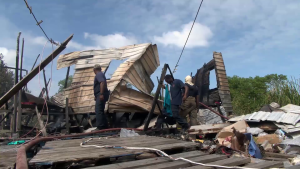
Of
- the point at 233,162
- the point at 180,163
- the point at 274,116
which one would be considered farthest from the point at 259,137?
the point at 180,163

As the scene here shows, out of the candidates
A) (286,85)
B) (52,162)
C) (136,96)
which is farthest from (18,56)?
(286,85)

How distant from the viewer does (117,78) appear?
333 inches

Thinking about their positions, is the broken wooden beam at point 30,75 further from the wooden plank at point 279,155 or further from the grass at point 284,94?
the grass at point 284,94

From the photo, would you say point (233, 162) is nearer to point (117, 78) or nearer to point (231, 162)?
point (231, 162)

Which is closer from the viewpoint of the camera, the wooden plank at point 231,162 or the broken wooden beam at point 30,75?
the wooden plank at point 231,162

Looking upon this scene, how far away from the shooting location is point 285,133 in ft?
17.9

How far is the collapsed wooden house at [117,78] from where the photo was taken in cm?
839

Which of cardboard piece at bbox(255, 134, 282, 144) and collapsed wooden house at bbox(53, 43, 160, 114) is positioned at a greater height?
collapsed wooden house at bbox(53, 43, 160, 114)

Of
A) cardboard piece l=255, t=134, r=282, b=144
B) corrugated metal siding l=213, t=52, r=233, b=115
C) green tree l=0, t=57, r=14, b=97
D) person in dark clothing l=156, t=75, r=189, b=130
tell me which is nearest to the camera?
cardboard piece l=255, t=134, r=282, b=144

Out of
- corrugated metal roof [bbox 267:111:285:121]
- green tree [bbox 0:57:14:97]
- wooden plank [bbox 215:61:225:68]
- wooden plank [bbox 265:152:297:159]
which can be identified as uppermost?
green tree [bbox 0:57:14:97]

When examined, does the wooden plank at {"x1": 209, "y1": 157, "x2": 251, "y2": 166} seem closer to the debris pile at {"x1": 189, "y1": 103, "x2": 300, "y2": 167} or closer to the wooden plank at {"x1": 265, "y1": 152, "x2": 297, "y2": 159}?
the debris pile at {"x1": 189, "y1": 103, "x2": 300, "y2": 167}

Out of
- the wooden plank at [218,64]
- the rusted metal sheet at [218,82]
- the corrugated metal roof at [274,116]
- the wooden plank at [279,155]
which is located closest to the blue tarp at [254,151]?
the wooden plank at [279,155]

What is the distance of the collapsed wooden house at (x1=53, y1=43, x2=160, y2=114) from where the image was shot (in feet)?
27.5

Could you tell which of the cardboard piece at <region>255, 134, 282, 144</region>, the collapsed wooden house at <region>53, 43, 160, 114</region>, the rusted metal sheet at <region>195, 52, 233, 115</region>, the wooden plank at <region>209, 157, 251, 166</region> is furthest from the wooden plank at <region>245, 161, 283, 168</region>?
the rusted metal sheet at <region>195, 52, 233, 115</region>
